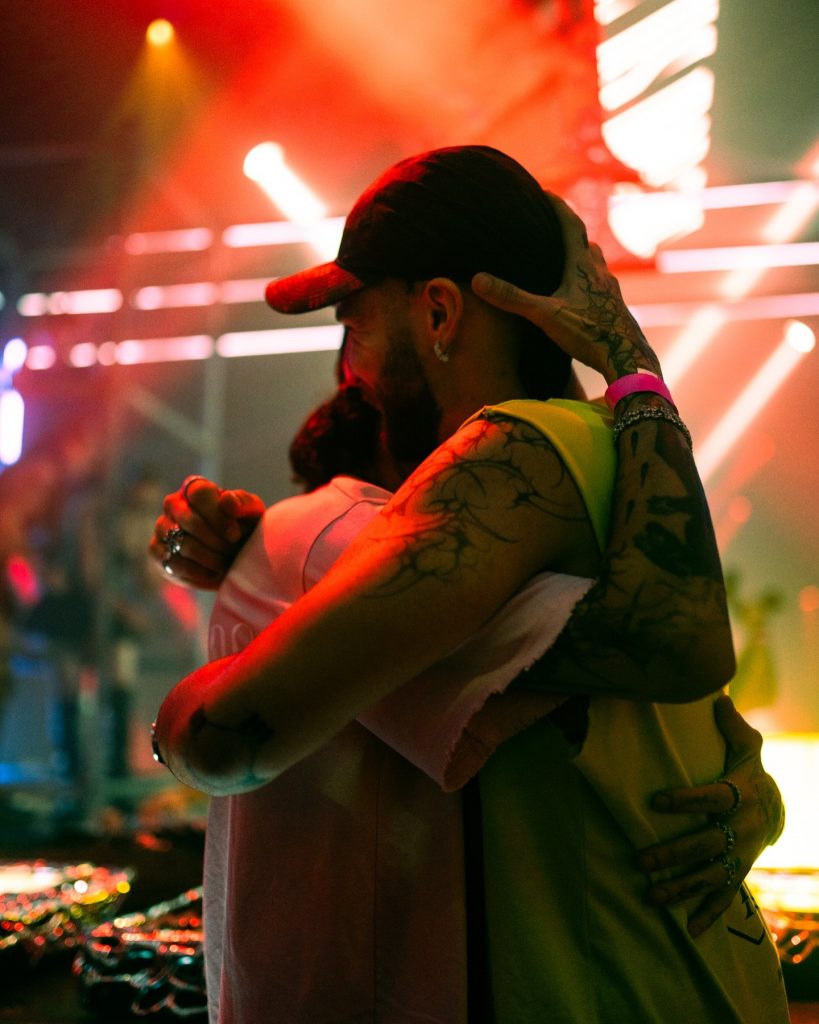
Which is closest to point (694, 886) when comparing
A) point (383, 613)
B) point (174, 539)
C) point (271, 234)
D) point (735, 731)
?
point (735, 731)

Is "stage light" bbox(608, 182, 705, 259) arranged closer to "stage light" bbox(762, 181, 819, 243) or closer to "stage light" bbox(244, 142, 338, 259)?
"stage light" bbox(762, 181, 819, 243)

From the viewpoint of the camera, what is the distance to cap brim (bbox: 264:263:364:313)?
952 millimetres

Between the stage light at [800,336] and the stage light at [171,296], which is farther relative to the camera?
the stage light at [171,296]

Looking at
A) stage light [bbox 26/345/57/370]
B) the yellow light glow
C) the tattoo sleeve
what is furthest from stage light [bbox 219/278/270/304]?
the tattoo sleeve

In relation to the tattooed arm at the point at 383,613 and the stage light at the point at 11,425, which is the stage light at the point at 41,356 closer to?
the stage light at the point at 11,425

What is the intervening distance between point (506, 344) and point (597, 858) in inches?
19.0

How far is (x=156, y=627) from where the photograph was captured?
6.25 metres

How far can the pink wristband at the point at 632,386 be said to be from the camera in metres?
0.86

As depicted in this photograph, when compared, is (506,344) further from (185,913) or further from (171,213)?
(171,213)

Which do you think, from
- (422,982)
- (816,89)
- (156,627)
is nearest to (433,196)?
(422,982)

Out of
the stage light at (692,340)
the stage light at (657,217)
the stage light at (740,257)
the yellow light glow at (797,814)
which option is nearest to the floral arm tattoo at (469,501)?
the yellow light glow at (797,814)

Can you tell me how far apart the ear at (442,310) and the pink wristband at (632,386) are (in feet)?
0.53

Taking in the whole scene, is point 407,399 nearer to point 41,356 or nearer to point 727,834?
point 727,834

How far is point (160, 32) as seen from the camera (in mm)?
3666
